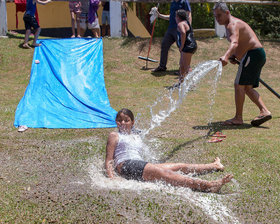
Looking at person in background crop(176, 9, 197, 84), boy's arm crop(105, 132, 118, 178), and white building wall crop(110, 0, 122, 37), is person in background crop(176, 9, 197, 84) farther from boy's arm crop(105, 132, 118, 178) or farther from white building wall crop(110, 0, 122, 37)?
boy's arm crop(105, 132, 118, 178)

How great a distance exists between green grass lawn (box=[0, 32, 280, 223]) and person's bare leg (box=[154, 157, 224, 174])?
0.32ft

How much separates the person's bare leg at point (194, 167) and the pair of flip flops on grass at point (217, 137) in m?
0.98

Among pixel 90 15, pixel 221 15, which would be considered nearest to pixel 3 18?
pixel 90 15

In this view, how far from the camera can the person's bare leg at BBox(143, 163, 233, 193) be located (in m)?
4.05

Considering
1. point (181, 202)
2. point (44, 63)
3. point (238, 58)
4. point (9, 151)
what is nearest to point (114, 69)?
point (44, 63)

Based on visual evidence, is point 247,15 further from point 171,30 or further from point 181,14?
point 181,14

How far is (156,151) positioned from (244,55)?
2.38m

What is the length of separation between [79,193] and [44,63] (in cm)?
593

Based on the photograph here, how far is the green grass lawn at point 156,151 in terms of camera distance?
362 centimetres

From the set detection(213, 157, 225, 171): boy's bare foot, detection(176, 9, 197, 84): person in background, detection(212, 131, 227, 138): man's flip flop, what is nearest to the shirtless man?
detection(212, 131, 227, 138): man's flip flop

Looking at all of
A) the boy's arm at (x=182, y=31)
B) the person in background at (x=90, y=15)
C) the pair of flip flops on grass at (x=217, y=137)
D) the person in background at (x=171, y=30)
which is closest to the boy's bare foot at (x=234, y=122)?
the pair of flip flops on grass at (x=217, y=137)

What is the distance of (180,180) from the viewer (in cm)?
409

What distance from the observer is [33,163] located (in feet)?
16.1

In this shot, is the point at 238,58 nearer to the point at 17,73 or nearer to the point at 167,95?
the point at 167,95
